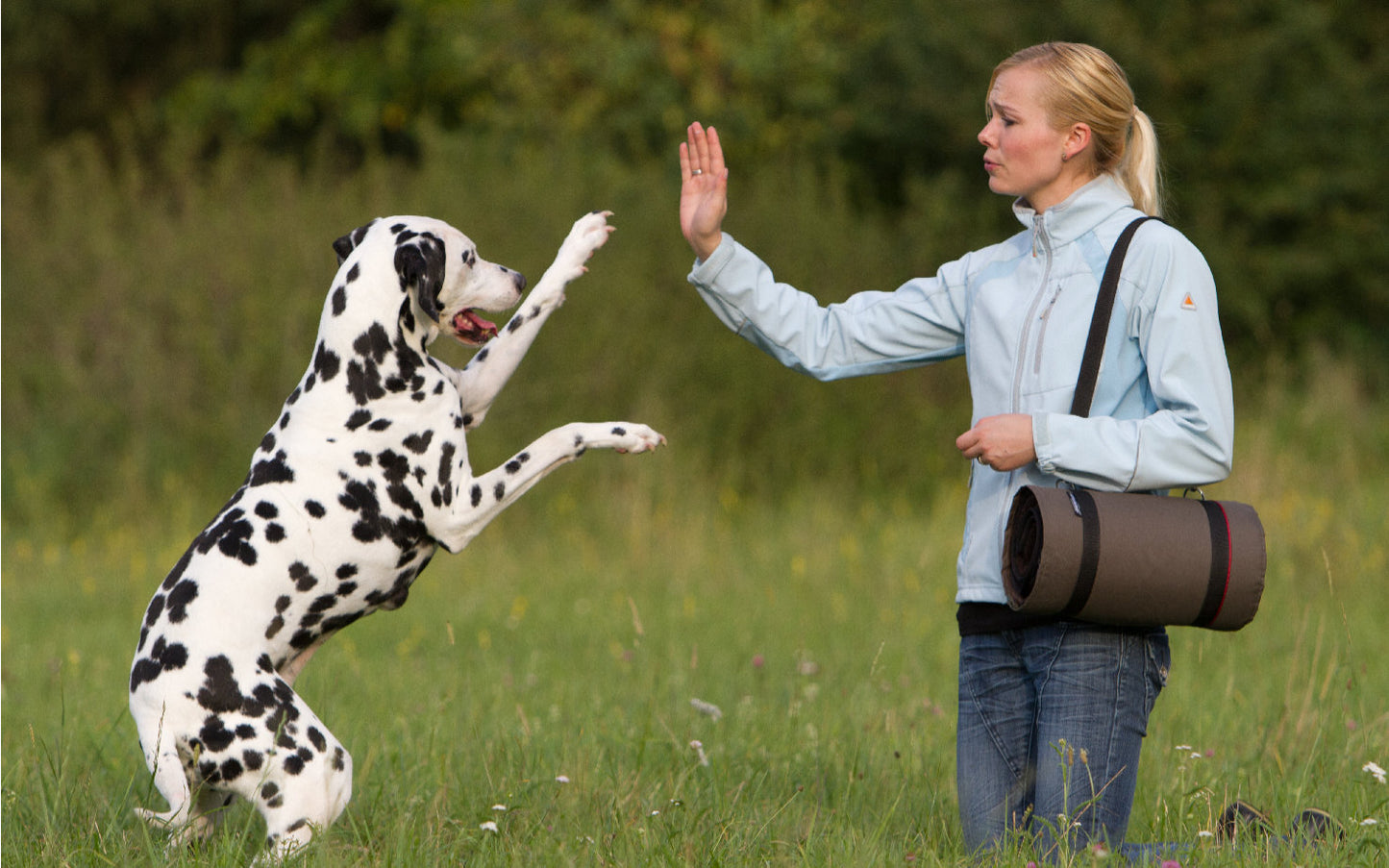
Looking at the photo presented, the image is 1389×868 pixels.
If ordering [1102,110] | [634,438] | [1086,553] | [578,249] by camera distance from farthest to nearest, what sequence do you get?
[578,249] < [634,438] < [1102,110] < [1086,553]

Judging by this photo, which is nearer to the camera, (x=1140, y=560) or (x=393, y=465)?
(x=1140, y=560)

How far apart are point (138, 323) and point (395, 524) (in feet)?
32.0

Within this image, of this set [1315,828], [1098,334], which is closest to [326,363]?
[1098,334]

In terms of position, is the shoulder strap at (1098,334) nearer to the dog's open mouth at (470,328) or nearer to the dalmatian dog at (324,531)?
the dalmatian dog at (324,531)

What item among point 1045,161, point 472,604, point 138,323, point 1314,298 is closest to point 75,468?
point 138,323

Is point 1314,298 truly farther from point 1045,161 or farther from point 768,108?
point 1045,161

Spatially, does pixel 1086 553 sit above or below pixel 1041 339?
below

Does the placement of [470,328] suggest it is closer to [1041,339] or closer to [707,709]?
[1041,339]

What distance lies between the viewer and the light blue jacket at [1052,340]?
3883 millimetres

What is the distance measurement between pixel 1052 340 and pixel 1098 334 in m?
0.14

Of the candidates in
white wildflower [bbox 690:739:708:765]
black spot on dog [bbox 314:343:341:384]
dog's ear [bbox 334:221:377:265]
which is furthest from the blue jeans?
dog's ear [bbox 334:221:377:265]

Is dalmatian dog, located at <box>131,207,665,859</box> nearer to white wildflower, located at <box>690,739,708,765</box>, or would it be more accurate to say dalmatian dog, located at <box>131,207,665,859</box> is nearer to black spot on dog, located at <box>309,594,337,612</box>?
black spot on dog, located at <box>309,594,337,612</box>

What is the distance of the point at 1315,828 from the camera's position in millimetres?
4297

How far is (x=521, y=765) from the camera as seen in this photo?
16.2ft
